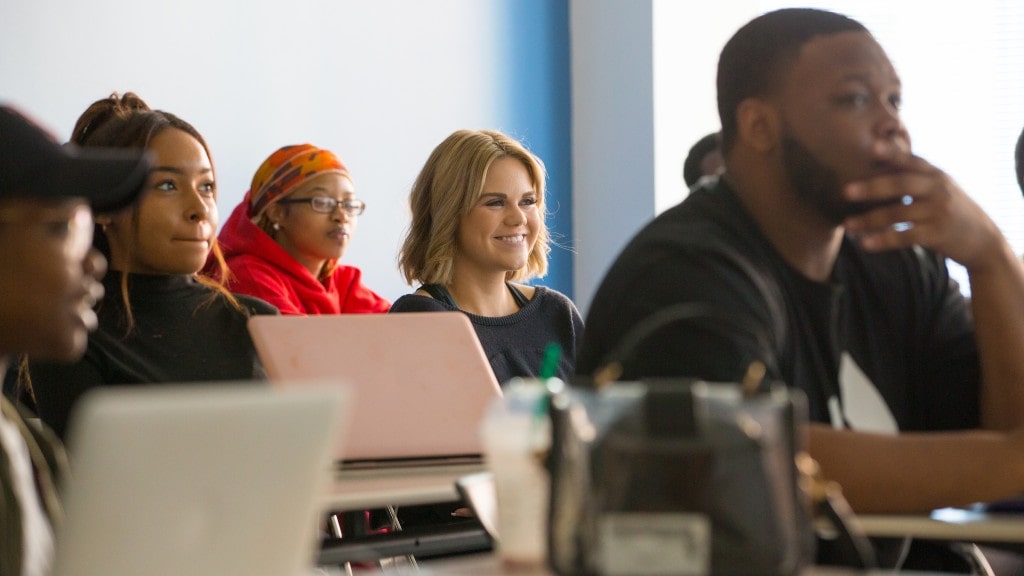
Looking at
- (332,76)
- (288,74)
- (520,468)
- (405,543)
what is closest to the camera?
(520,468)

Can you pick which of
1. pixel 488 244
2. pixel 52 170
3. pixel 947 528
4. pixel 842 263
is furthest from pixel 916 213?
pixel 488 244

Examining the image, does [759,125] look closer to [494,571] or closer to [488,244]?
[494,571]

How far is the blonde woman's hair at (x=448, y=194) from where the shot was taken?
3328mm

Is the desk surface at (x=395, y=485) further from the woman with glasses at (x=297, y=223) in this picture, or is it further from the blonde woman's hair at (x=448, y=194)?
the woman with glasses at (x=297, y=223)

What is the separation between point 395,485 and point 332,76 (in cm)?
277

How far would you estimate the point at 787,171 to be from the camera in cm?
188

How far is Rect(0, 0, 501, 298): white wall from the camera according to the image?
3537mm

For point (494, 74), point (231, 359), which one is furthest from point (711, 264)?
point (494, 74)

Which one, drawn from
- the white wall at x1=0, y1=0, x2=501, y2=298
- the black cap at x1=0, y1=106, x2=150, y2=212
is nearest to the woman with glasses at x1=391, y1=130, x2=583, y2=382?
the white wall at x1=0, y1=0, x2=501, y2=298

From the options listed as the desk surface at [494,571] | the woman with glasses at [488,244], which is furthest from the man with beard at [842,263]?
the woman with glasses at [488,244]

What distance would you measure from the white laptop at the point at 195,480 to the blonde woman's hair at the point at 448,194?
7.92 feet

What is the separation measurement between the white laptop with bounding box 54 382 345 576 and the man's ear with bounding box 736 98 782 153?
1169 mm

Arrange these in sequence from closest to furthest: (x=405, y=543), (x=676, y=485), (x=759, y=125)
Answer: (x=676, y=485), (x=759, y=125), (x=405, y=543)

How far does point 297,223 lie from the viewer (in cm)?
392
